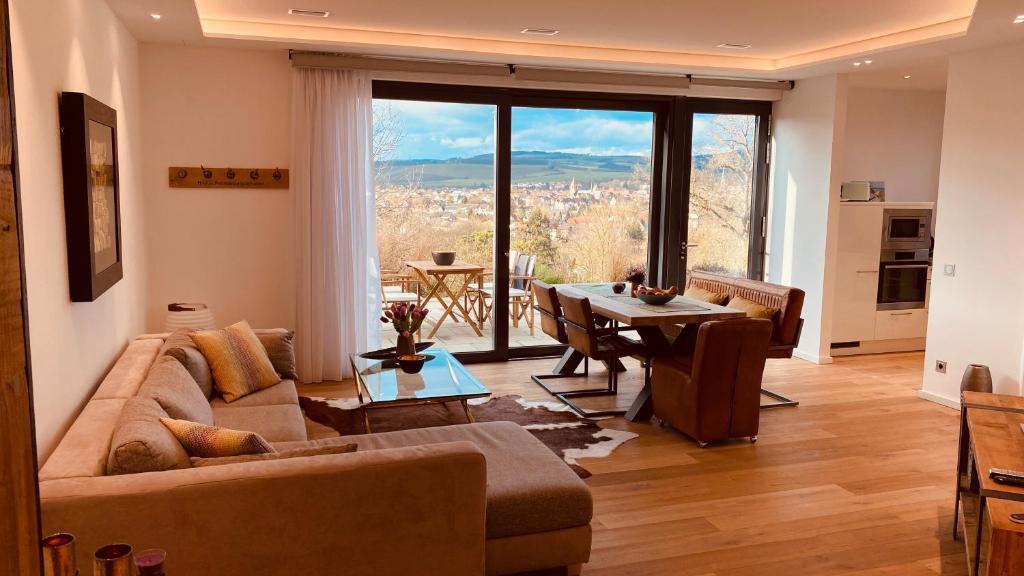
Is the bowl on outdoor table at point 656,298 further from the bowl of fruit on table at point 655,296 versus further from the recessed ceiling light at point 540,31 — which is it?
the recessed ceiling light at point 540,31

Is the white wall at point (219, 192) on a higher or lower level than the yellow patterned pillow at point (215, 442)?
higher

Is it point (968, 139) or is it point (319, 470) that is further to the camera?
point (968, 139)

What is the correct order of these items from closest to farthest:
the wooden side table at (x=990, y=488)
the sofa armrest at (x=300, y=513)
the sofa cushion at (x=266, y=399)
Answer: the sofa armrest at (x=300, y=513), the wooden side table at (x=990, y=488), the sofa cushion at (x=266, y=399)

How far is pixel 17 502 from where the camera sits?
42.1 inches

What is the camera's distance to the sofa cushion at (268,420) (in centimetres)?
352

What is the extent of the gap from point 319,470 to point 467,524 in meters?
0.55

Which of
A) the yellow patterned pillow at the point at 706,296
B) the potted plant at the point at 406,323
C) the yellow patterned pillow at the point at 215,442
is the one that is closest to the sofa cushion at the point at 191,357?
→ the potted plant at the point at 406,323

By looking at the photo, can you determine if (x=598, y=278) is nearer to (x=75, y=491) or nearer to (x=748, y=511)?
(x=748, y=511)

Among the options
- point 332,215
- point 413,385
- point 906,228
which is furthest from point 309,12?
point 906,228

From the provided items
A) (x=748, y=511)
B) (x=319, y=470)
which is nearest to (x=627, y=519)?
(x=748, y=511)

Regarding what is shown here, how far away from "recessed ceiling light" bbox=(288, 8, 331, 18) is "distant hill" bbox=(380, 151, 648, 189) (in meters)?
1.48

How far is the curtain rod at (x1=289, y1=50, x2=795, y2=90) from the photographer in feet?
18.7

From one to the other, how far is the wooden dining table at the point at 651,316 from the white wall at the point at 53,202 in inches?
116

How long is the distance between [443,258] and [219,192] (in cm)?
185
